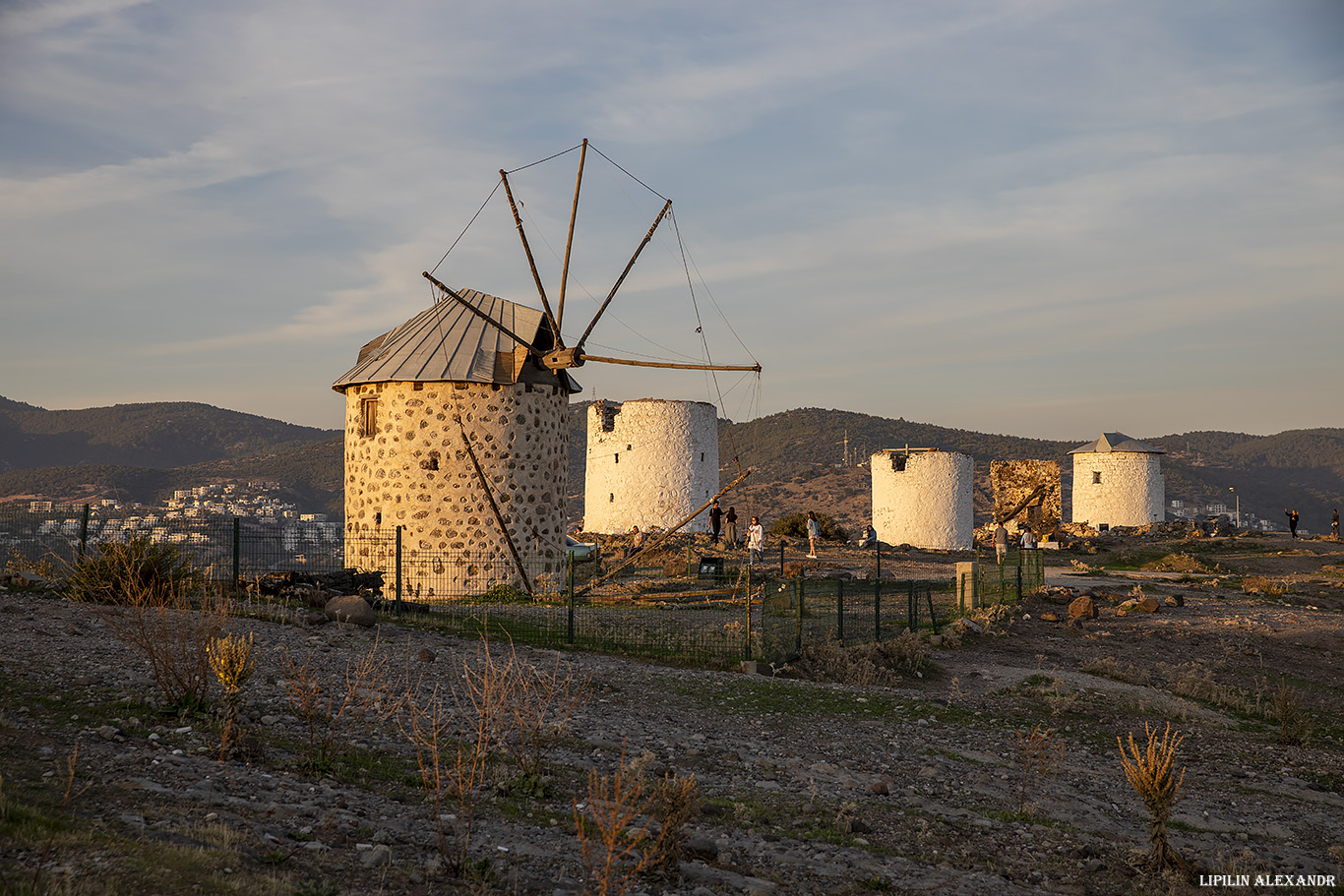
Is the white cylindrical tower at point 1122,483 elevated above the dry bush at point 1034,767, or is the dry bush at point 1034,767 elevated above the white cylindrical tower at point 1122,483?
the white cylindrical tower at point 1122,483

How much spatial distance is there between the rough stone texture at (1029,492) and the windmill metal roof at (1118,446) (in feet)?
13.3

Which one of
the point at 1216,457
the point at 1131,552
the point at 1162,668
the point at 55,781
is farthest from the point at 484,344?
the point at 1216,457

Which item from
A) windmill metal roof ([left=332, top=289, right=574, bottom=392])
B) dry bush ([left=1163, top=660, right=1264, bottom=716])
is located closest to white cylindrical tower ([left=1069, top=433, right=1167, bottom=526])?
windmill metal roof ([left=332, top=289, right=574, bottom=392])

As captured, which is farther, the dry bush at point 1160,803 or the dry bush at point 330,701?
the dry bush at point 330,701

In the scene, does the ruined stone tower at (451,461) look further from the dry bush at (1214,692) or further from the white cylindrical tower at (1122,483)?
the white cylindrical tower at (1122,483)

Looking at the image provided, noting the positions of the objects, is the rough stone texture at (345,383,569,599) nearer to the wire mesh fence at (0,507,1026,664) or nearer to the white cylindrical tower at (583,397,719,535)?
the wire mesh fence at (0,507,1026,664)

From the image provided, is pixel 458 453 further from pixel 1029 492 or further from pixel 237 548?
pixel 1029 492

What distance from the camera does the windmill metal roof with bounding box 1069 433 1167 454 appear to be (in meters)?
47.6

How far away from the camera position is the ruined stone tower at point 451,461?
18.7 meters

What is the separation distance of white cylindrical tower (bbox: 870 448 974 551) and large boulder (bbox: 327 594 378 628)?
3214cm

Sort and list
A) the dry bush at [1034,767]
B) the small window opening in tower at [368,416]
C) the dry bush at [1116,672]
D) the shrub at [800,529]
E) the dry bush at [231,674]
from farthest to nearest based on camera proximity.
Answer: the shrub at [800,529] < the small window opening in tower at [368,416] < the dry bush at [1116,672] < the dry bush at [1034,767] < the dry bush at [231,674]

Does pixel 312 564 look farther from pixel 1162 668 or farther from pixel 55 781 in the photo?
pixel 1162 668

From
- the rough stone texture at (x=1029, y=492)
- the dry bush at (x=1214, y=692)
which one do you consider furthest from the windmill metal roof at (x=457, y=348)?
the rough stone texture at (x=1029, y=492)

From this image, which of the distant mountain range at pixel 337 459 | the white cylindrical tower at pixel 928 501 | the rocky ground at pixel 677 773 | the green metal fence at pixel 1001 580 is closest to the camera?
the rocky ground at pixel 677 773
